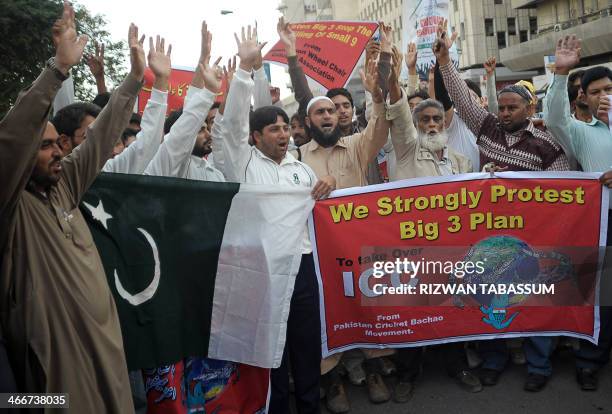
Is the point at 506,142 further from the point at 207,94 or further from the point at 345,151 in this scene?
the point at 207,94

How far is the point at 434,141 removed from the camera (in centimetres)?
472

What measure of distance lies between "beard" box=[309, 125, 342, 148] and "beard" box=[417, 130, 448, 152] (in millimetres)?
662

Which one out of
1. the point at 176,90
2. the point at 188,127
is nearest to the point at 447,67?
the point at 188,127

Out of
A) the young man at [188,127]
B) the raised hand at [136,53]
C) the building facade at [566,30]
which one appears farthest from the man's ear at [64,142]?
the building facade at [566,30]

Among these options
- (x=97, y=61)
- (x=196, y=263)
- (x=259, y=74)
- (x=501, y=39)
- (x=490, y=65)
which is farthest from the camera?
(x=501, y=39)

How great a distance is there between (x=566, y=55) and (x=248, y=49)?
2302 millimetres

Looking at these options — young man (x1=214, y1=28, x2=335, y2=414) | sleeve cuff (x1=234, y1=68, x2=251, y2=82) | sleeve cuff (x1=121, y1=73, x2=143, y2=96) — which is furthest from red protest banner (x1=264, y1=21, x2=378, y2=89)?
sleeve cuff (x1=121, y1=73, x2=143, y2=96)

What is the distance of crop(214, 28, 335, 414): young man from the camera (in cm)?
368

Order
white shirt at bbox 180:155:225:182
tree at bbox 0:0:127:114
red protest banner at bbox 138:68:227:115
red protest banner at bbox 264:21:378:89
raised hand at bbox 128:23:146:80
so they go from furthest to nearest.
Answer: tree at bbox 0:0:127:114 < red protest banner at bbox 264:21:378:89 < red protest banner at bbox 138:68:227:115 < white shirt at bbox 180:155:225:182 < raised hand at bbox 128:23:146:80

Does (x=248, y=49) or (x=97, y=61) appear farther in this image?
(x=97, y=61)

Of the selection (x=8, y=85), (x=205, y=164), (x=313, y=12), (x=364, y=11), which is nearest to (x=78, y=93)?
(x=8, y=85)

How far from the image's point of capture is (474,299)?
4.34 meters

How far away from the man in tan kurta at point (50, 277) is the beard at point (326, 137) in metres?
2.31

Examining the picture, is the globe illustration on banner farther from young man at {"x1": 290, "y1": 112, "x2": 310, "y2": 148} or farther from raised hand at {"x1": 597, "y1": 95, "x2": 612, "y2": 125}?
young man at {"x1": 290, "y1": 112, "x2": 310, "y2": 148}
